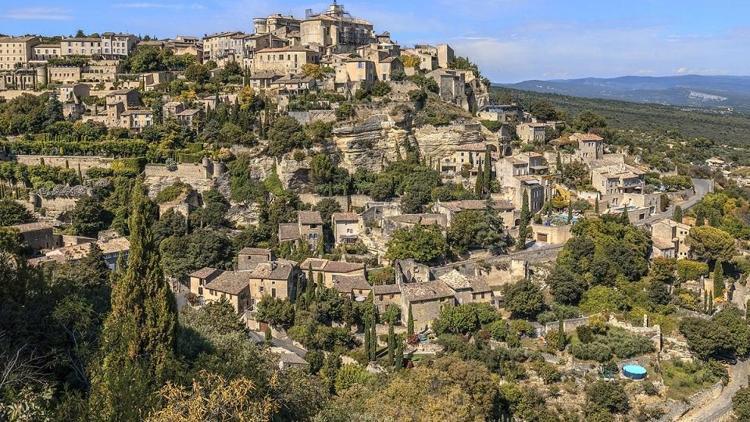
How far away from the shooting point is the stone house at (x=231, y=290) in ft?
110

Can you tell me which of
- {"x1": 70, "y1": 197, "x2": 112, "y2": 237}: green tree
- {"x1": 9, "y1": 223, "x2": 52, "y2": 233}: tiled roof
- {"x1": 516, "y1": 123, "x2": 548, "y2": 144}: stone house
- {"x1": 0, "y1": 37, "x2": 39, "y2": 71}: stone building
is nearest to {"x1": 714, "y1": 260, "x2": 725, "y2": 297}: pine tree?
{"x1": 516, "y1": 123, "x2": 548, "y2": 144}: stone house

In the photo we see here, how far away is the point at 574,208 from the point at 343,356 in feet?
62.9

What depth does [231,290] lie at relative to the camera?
3366 cm

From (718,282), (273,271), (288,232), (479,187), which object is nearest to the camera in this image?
(273,271)

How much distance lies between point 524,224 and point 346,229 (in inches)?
389

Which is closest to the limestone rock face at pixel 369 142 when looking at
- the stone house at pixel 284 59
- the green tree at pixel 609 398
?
the stone house at pixel 284 59

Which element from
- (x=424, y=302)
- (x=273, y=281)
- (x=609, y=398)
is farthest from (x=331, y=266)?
(x=609, y=398)

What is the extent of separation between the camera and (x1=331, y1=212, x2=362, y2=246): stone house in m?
39.4

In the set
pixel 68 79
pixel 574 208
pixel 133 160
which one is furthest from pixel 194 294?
pixel 68 79

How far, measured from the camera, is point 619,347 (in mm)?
30766

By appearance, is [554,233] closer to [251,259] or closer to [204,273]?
[251,259]

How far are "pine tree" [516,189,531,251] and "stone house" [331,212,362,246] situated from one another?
8769 millimetres

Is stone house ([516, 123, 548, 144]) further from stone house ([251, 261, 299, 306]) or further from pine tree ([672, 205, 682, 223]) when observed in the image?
stone house ([251, 261, 299, 306])

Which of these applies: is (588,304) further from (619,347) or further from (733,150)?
(733,150)
